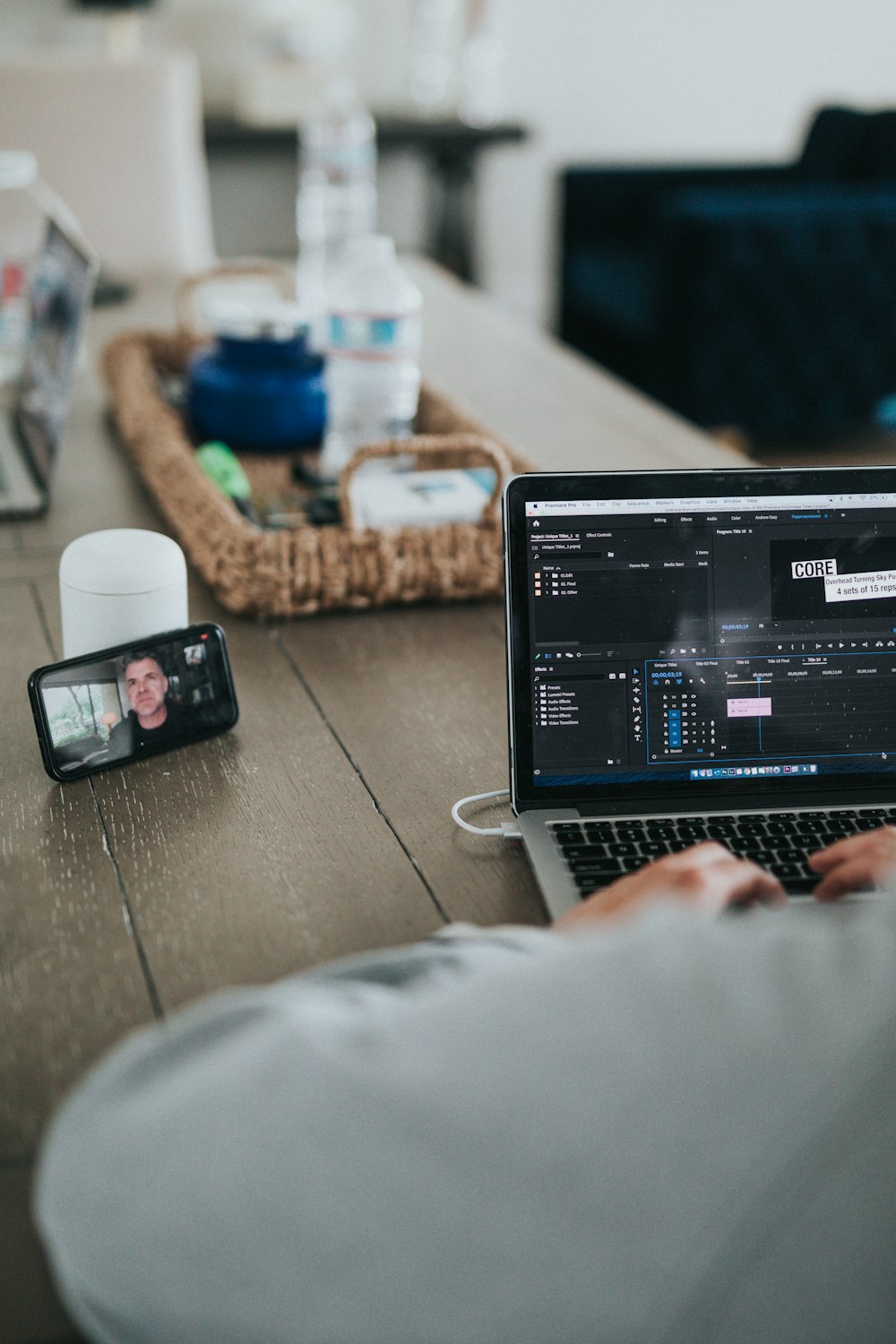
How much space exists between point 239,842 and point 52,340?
880mm

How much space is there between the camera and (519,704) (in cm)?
87

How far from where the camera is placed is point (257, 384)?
5.14 feet

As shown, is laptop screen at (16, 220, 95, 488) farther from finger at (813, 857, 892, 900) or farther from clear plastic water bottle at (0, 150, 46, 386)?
finger at (813, 857, 892, 900)

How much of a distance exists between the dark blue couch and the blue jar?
77.3 inches

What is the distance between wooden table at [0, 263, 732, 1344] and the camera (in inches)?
28.1

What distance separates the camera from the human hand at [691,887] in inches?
27.5

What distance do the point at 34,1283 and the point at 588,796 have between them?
0.44 m

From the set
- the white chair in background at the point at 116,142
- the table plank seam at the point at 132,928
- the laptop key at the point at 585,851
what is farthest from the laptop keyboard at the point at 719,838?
the white chair in background at the point at 116,142

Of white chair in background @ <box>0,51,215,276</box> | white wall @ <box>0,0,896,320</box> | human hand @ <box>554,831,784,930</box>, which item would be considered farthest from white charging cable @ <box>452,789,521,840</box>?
white wall @ <box>0,0,896,320</box>

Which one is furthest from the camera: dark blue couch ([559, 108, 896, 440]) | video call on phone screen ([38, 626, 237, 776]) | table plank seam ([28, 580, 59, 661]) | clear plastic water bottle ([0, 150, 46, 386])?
dark blue couch ([559, 108, 896, 440])

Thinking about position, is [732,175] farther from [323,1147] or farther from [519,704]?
[323,1147]

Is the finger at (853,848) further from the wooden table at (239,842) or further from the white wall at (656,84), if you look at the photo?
the white wall at (656,84)

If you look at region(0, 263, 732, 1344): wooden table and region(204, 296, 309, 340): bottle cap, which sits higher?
region(204, 296, 309, 340): bottle cap

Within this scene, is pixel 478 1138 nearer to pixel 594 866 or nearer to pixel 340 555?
pixel 594 866
